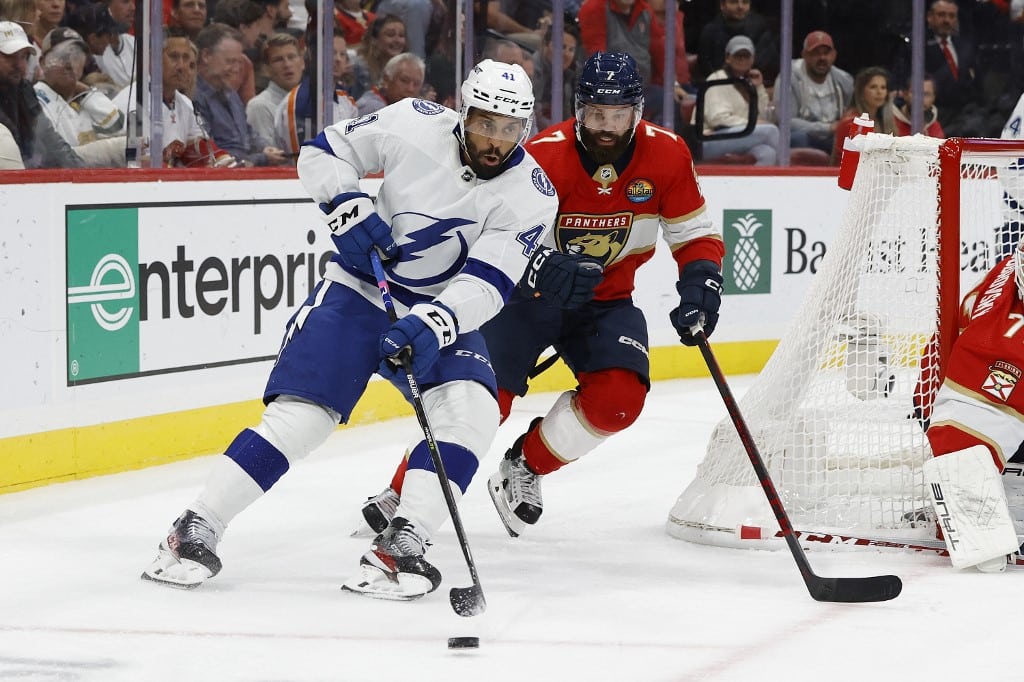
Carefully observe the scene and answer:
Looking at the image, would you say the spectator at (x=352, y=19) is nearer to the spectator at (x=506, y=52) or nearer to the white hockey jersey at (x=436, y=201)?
the spectator at (x=506, y=52)

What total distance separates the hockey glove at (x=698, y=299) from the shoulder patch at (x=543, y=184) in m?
0.39

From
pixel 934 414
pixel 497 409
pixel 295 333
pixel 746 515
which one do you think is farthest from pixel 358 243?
pixel 934 414

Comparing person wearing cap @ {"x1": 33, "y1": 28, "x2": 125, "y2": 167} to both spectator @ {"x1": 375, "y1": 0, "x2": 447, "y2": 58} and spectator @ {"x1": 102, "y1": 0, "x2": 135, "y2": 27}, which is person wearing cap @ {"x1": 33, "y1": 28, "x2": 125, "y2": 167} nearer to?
spectator @ {"x1": 102, "y1": 0, "x2": 135, "y2": 27}

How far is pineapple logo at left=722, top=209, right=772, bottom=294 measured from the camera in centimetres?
632

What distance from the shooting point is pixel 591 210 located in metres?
3.37

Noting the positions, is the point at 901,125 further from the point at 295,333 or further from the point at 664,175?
the point at 295,333

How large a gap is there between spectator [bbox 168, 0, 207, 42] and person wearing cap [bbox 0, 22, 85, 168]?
55 cm

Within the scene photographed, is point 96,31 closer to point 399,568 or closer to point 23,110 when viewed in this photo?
point 23,110

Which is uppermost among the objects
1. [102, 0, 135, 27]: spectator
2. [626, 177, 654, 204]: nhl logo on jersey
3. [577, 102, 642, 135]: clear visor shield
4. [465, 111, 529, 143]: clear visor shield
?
[102, 0, 135, 27]: spectator

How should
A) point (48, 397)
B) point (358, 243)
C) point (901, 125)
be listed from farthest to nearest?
point (901, 125) < point (48, 397) < point (358, 243)

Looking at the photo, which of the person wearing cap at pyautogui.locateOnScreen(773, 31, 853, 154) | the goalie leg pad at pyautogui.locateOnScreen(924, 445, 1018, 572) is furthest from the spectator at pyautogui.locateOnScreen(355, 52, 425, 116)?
the goalie leg pad at pyautogui.locateOnScreen(924, 445, 1018, 572)

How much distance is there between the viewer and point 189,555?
2830mm

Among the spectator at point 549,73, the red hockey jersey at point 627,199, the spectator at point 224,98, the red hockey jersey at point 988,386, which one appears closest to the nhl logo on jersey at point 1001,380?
the red hockey jersey at point 988,386

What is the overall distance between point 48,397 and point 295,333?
127 centimetres
